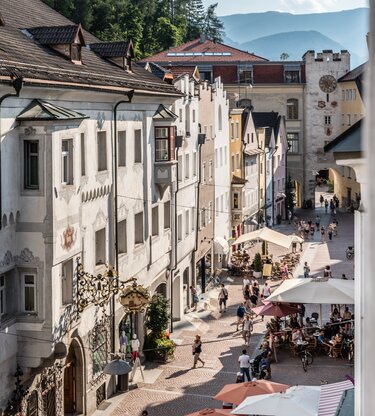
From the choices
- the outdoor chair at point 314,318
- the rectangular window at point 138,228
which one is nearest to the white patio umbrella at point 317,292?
the outdoor chair at point 314,318

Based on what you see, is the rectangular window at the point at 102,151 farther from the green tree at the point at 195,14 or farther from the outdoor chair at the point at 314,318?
the green tree at the point at 195,14

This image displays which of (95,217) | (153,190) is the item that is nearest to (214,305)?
(153,190)

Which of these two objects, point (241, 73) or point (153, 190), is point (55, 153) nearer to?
point (153, 190)

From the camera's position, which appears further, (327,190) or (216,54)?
(327,190)

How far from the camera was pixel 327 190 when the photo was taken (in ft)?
335

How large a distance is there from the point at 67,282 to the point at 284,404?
6.46 m

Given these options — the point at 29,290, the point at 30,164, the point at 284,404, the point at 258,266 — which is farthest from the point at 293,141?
the point at 284,404

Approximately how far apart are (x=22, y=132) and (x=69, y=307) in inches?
182

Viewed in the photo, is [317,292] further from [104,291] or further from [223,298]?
[223,298]

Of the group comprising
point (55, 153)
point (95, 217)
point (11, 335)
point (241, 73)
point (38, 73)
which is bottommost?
point (11, 335)

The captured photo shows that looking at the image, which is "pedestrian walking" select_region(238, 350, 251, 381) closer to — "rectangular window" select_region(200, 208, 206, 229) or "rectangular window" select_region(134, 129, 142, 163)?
"rectangular window" select_region(134, 129, 142, 163)

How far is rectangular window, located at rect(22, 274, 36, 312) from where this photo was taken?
20797mm

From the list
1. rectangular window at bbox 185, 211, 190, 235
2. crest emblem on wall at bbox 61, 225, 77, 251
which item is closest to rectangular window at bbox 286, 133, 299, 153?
rectangular window at bbox 185, 211, 190, 235

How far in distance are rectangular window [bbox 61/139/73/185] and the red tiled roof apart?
61.3m
